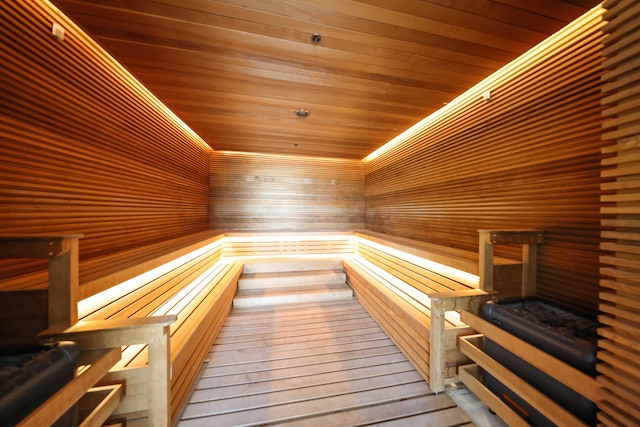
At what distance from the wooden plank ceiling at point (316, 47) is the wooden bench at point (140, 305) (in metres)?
1.91

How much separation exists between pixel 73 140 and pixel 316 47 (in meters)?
2.50

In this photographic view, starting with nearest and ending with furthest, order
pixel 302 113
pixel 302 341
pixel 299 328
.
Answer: pixel 302 341, pixel 299 328, pixel 302 113

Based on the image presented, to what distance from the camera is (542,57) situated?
6.83 feet

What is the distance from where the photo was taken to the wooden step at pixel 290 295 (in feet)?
12.0

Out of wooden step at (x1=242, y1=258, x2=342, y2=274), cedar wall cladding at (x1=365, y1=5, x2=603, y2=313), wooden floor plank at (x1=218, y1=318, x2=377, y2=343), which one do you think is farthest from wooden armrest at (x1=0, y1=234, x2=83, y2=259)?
cedar wall cladding at (x1=365, y1=5, x2=603, y2=313)

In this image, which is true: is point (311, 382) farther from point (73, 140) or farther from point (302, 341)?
point (73, 140)

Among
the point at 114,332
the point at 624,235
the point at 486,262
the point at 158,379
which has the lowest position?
the point at 158,379

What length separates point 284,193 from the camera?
586cm

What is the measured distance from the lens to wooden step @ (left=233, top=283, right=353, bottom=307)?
12.0ft

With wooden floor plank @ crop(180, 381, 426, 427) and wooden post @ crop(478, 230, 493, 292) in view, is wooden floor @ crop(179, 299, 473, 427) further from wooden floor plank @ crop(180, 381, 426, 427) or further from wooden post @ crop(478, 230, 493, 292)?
wooden post @ crop(478, 230, 493, 292)

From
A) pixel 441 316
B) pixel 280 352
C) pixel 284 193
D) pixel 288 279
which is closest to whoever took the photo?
pixel 441 316

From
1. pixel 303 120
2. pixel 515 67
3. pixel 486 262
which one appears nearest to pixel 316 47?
pixel 303 120

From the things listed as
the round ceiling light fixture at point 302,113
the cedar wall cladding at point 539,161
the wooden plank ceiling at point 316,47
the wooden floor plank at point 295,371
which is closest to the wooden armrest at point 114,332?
the wooden floor plank at point 295,371

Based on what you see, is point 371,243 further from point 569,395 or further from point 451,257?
point 569,395
